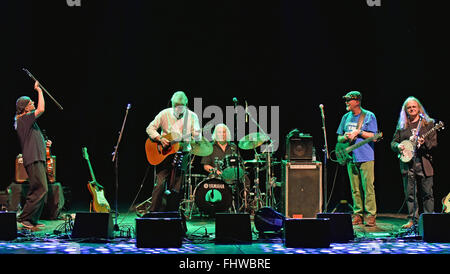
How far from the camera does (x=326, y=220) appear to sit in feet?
17.3

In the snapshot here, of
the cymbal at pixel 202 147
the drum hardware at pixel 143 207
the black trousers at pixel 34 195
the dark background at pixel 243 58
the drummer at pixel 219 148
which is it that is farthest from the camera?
the dark background at pixel 243 58

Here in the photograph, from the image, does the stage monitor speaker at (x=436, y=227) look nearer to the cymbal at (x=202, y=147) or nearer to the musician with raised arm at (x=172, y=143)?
the musician with raised arm at (x=172, y=143)

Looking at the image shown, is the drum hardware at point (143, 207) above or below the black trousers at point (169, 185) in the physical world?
below

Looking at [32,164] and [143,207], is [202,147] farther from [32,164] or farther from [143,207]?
[32,164]

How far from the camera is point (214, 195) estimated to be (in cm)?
837

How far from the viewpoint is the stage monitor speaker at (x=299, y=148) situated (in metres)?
7.70

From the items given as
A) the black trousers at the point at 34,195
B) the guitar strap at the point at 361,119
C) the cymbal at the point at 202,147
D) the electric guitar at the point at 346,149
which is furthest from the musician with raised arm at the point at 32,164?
the guitar strap at the point at 361,119

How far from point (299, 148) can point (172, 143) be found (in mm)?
2095

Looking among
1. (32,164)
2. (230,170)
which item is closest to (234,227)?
(230,170)

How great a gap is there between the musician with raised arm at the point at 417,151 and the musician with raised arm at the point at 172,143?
304 cm

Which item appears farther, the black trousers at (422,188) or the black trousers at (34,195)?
the black trousers at (422,188)

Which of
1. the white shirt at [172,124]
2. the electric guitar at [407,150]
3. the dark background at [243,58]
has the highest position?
the dark background at [243,58]

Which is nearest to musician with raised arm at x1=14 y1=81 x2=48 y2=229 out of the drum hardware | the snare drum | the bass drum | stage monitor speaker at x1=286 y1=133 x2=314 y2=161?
the drum hardware
